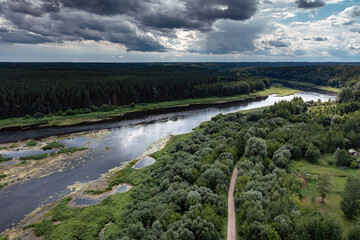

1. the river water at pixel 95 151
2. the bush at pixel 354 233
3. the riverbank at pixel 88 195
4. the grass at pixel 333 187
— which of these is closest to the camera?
the bush at pixel 354 233

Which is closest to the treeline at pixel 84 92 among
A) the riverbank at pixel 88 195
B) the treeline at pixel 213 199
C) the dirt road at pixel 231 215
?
the riverbank at pixel 88 195

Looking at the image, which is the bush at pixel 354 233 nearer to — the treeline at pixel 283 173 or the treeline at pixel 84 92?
the treeline at pixel 283 173

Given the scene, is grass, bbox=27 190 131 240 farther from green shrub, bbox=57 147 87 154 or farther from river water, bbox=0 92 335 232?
green shrub, bbox=57 147 87 154

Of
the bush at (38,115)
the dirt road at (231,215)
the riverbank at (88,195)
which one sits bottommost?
→ the riverbank at (88,195)

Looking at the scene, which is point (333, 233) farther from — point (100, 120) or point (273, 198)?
point (100, 120)

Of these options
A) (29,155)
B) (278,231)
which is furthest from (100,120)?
(278,231)

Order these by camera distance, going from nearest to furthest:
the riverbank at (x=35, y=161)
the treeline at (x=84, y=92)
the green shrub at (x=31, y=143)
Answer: the riverbank at (x=35, y=161), the green shrub at (x=31, y=143), the treeline at (x=84, y=92)

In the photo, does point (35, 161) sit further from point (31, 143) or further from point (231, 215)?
point (231, 215)
